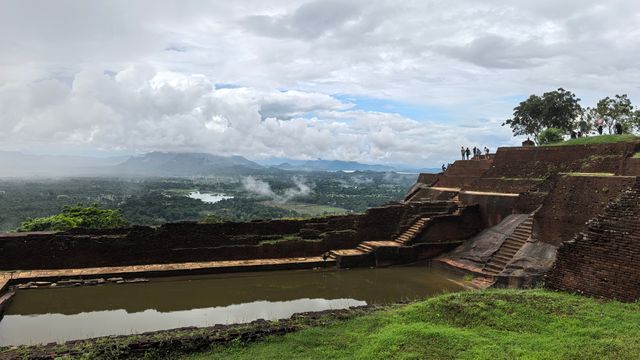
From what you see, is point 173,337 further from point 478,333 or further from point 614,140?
point 614,140

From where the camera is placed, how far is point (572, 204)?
13.1 m

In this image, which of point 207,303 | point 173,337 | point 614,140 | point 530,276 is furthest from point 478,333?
point 614,140

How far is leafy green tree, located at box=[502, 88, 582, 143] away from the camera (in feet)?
97.5

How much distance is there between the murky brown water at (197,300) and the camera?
33.3 ft

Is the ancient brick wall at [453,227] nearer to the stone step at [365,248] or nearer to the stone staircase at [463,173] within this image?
the stone step at [365,248]

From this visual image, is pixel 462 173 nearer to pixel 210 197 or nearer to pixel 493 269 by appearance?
pixel 493 269

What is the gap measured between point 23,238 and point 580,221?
15.7 m

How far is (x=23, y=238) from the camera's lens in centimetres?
1388

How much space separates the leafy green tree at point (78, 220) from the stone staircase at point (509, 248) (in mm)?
16072

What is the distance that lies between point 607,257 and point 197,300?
9074mm

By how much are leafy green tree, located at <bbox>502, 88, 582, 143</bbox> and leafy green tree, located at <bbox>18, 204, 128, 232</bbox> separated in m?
24.6

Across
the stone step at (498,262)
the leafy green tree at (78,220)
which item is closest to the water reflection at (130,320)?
the stone step at (498,262)

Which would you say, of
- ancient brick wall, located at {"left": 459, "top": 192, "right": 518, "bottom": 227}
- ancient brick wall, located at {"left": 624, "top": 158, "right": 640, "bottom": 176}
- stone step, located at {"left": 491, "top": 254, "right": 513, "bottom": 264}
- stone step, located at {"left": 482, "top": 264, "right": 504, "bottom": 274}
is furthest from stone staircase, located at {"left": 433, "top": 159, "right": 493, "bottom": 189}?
stone step, located at {"left": 482, "top": 264, "right": 504, "bottom": 274}

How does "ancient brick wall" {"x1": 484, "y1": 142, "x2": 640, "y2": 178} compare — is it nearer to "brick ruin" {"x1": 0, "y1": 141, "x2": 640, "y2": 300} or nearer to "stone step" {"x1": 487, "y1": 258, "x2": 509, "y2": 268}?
"brick ruin" {"x1": 0, "y1": 141, "x2": 640, "y2": 300}
